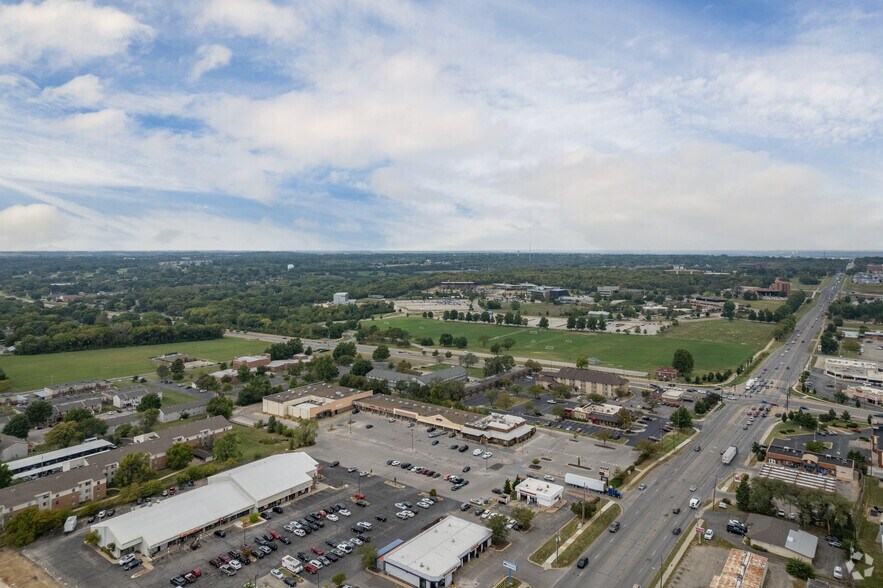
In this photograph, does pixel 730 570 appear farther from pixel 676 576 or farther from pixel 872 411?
pixel 872 411

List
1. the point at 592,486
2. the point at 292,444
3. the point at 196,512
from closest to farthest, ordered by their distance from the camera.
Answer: the point at 196,512 < the point at 592,486 < the point at 292,444

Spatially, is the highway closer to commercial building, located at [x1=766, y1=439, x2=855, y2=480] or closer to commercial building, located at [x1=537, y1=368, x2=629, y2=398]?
commercial building, located at [x1=766, y1=439, x2=855, y2=480]

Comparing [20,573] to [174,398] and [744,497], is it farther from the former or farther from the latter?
[744,497]

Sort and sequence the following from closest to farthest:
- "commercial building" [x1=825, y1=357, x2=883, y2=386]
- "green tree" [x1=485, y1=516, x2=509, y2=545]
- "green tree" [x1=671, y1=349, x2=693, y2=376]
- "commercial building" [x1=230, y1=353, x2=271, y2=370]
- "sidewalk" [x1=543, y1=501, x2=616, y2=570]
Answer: "sidewalk" [x1=543, y1=501, x2=616, y2=570] < "green tree" [x1=485, y1=516, x2=509, y2=545] < "commercial building" [x1=825, y1=357, x2=883, y2=386] < "green tree" [x1=671, y1=349, x2=693, y2=376] < "commercial building" [x1=230, y1=353, x2=271, y2=370]

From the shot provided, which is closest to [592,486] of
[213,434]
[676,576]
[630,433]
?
[676,576]

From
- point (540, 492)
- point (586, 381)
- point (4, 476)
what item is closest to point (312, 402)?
point (4, 476)

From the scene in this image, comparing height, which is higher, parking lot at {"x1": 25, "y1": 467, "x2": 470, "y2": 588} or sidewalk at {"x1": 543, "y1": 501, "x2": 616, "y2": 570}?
sidewalk at {"x1": 543, "y1": 501, "x2": 616, "y2": 570}

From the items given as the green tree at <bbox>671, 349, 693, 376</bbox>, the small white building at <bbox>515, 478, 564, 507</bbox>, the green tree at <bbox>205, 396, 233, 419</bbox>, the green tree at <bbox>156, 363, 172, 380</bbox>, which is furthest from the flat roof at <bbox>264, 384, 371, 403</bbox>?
the green tree at <bbox>671, 349, 693, 376</bbox>

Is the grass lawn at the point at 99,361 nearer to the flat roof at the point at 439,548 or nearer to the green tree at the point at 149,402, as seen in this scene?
the green tree at the point at 149,402
